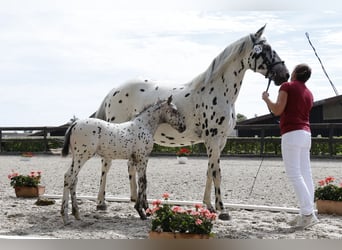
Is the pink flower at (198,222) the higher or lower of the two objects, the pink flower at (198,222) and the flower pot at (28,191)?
the lower

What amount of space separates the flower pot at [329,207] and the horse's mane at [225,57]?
2188 mm

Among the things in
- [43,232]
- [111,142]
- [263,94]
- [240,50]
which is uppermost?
[240,50]

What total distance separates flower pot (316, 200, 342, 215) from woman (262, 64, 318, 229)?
1350 millimetres

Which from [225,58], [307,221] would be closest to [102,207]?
[225,58]

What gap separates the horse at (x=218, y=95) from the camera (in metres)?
6.60

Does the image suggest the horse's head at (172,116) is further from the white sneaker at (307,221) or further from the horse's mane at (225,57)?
the white sneaker at (307,221)

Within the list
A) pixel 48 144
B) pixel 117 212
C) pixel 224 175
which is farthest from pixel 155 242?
pixel 48 144

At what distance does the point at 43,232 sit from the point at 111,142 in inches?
49.6

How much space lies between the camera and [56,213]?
7.30m

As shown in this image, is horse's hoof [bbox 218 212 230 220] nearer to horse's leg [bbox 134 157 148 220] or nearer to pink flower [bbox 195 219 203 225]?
horse's leg [bbox 134 157 148 220]

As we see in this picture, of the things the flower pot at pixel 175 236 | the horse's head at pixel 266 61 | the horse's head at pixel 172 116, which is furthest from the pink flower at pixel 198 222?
the horse's head at pixel 266 61

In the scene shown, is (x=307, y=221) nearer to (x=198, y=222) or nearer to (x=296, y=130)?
(x=296, y=130)

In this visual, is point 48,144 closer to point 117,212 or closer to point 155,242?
point 117,212

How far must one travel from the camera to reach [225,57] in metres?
6.98
